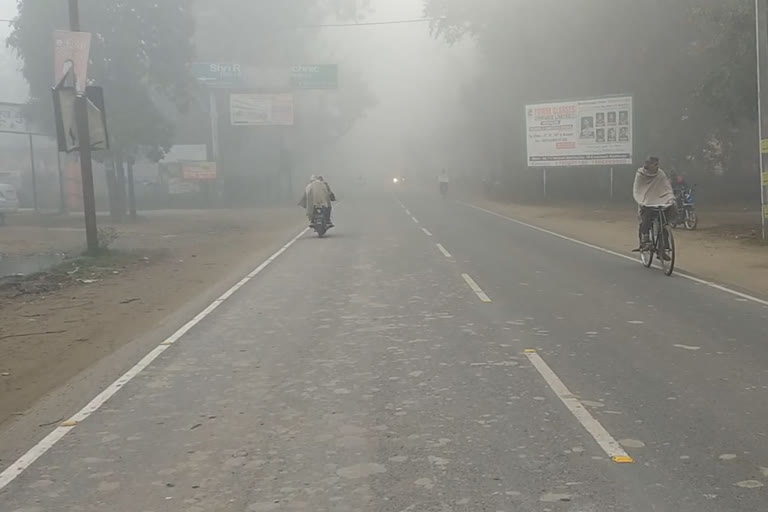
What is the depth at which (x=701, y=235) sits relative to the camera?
2038cm

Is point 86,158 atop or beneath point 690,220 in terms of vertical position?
atop

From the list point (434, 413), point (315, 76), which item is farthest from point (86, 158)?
point (315, 76)

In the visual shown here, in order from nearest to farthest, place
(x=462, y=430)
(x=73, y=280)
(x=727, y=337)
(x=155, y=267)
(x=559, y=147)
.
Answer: (x=462, y=430) < (x=727, y=337) < (x=73, y=280) < (x=155, y=267) < (x=559, y=147)

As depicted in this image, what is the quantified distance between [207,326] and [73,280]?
5952 mm

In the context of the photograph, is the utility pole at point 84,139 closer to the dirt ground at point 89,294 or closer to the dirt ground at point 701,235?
the dirt ground at point 89,294

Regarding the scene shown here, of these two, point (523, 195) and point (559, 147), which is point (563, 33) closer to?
point (559, 147)

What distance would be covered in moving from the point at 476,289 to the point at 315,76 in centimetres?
3702

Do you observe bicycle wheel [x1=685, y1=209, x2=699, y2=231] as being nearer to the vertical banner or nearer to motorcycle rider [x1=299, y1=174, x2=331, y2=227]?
motorcycle rider [x1=299, y1=174, x2=331, y2=227]

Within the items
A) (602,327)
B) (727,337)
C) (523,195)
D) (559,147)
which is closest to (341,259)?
(602,327)

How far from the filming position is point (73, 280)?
13953mm

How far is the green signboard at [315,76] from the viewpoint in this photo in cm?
4619

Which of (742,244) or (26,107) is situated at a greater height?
(26,107)

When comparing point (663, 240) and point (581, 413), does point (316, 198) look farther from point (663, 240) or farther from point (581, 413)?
point (581, 413)

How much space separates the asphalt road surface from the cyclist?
2.67 meters
